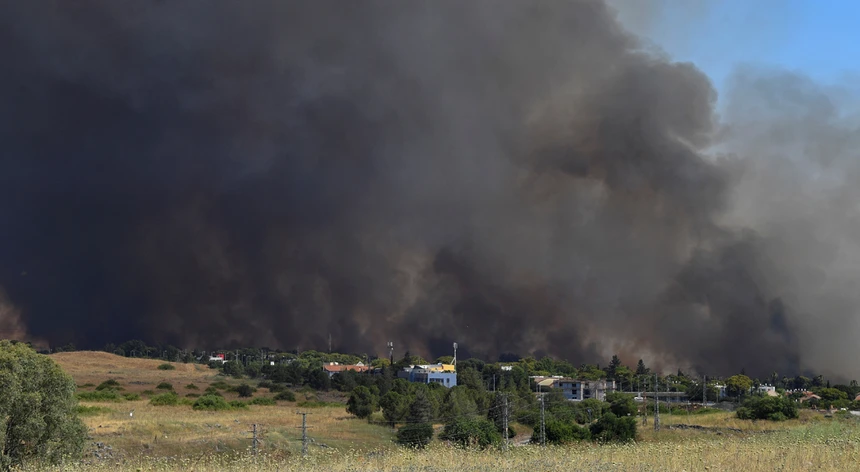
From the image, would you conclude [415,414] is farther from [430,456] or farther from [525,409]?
[430,456]

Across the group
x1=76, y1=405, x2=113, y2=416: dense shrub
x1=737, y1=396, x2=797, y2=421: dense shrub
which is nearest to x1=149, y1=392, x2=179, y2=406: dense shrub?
x1=76, y1=405, x2=113, y2=416: dense shrub

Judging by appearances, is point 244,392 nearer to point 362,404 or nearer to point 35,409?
point 362,404

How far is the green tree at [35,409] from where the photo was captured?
2112cm

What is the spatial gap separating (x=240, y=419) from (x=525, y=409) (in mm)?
30576

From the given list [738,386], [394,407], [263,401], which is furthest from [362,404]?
[738,386]

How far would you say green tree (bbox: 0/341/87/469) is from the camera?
2112cm

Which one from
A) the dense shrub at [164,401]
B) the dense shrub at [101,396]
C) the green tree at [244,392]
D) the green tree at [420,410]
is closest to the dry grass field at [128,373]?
the green tree at [244,392]

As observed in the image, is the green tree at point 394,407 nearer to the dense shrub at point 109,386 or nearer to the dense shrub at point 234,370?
the dense shrub at point 109,386

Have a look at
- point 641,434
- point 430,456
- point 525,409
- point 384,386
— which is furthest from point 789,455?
point 384,386

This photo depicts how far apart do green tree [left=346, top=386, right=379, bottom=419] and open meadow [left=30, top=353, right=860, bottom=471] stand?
57.3 inches

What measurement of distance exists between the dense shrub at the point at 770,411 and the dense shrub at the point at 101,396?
59.0m

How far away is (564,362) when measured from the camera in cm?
19638

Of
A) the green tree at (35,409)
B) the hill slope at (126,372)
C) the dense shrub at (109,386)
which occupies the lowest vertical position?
the dense shrub at (109,386)

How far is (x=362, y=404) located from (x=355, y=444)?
2113cm
